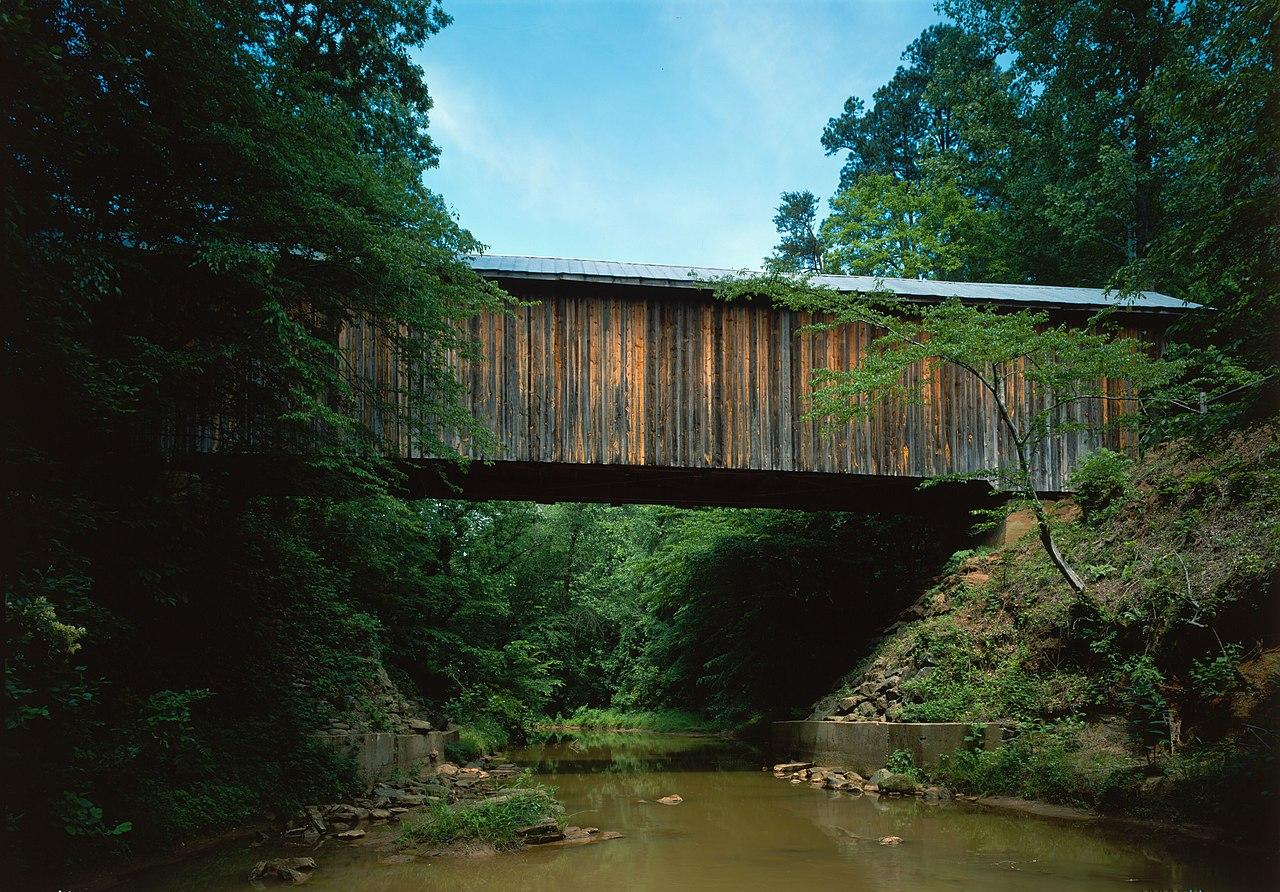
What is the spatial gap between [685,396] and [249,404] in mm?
6156

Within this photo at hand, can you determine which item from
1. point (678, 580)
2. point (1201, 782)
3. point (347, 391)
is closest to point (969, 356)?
point (1201, 782)

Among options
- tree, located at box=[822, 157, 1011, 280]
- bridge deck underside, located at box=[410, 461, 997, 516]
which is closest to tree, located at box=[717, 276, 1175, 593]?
bridge deck underside, located at box=[410, 461, 997, 516]

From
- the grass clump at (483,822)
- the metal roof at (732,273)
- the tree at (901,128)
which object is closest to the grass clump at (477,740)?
the grass clump at (483,822)

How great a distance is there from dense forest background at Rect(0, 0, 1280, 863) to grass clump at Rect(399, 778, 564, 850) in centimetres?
177

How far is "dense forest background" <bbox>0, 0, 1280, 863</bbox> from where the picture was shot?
5707 mm

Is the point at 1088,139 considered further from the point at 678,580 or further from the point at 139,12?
the point at 139,12

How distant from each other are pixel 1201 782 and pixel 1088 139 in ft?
62.5

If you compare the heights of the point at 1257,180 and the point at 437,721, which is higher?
the point at 1257,180

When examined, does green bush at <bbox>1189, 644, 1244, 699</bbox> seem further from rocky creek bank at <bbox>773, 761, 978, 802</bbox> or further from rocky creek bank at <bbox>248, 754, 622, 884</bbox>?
rocky creek bank at <bbox>248, 754, 622, 884</bbox>

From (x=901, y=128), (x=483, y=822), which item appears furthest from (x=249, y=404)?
(x=901, y=128)

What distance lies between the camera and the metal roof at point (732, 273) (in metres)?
12.4

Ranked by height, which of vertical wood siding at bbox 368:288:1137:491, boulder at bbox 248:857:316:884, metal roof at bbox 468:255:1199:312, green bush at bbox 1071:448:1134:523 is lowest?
boulder at bbox 248:857:316:884

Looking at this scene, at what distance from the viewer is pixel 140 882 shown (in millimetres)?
5965

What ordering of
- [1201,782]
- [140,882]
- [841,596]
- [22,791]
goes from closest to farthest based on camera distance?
[22,791] < [140,882] < [1201,782] < [841,596]
